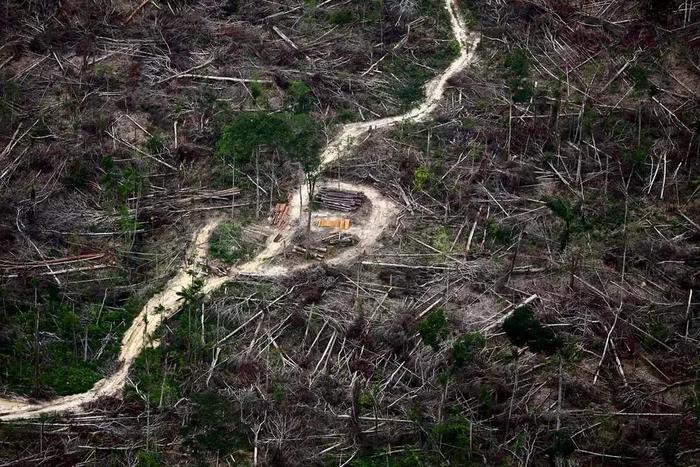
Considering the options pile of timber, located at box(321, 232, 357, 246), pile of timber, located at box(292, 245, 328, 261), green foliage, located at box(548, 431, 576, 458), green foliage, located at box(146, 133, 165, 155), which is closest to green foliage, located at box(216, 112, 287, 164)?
green foliage, located at box(146, 133, 165, 155)

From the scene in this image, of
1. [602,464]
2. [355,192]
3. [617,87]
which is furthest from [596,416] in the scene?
[617,87]

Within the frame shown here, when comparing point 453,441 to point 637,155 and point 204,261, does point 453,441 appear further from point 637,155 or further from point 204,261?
point 637,155

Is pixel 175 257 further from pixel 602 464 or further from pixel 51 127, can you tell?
pixel 602 464

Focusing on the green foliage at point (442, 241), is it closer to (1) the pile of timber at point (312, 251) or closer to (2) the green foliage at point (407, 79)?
(1) the pile of timber at point (312, 251)

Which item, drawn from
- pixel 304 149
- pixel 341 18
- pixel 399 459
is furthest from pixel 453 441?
pixel 341 18

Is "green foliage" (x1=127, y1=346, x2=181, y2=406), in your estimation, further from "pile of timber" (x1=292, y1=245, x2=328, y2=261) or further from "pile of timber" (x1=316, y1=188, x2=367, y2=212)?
"pile of timber" (x1=316, y1=188, x2=367, y2=212)

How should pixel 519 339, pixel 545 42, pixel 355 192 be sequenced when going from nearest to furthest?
Result: pixel 519 339 < pixel 355 192 < pixel 545 42

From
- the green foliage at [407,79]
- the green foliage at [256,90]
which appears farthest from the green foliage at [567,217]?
the green foliage at [256,90]
